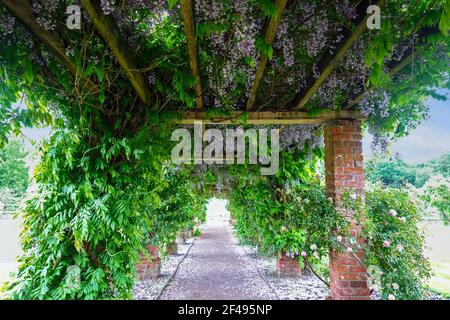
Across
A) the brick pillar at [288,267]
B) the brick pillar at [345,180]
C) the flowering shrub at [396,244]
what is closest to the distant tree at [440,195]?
the flowering shrub at [396,244]

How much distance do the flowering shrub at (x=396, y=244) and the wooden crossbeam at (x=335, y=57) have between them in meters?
1.28

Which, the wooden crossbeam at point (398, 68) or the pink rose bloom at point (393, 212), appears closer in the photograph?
the wooden crossbeam at point (398, 68)

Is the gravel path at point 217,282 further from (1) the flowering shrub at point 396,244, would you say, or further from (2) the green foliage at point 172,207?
(1) the flowering shrub at point 396,244

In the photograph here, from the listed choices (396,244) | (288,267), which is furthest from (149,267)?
(396,244)

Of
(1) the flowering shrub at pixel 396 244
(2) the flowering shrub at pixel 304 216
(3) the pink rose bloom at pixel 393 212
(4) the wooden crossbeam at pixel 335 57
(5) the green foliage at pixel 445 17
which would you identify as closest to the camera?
(5) the green foliage at pixel 445 17

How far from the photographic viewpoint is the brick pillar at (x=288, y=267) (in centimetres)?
605

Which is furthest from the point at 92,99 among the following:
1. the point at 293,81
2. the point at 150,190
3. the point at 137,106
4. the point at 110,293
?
the point at 293,81

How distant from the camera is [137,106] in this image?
8.80ft

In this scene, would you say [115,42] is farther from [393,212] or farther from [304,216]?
[393,212]

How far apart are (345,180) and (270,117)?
0.98 metres

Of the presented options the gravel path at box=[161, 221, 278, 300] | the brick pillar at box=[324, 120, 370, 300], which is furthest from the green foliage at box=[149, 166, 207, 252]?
the brick pillar at box=[324, 120, 370, 300]

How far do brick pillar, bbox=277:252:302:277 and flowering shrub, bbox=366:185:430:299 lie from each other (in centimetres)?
313

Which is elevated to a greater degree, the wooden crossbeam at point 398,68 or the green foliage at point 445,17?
the wooden crossbeam at point 398,68

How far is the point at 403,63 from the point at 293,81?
2.90ft
